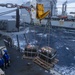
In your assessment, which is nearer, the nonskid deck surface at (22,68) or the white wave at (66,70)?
the nonskid deck surface at (22,68)

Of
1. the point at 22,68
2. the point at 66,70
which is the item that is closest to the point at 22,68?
the point at 22,68

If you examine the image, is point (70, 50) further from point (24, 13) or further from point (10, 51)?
point (24, 13)

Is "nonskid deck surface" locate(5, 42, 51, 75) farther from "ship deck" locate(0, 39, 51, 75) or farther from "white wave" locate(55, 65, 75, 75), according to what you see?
"white wave" locate(55, 65, 75, 75)

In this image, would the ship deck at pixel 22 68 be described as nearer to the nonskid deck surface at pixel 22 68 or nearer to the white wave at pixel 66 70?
the nonskid deck surface at pixel 22 68

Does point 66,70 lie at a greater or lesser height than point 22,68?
lesser

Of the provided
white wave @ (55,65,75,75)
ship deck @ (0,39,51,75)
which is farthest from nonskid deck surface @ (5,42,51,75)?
white wave @ (55,65,75,75)

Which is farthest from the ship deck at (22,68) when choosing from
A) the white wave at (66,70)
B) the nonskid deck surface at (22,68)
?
the white wave at (66,70)

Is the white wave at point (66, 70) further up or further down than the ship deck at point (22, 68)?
further down

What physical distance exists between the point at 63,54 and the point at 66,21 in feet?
202

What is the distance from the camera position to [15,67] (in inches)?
1051

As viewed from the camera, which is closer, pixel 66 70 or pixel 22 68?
pixel 22 68

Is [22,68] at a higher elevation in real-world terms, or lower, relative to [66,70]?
higher

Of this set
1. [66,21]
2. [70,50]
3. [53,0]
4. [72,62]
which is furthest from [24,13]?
[72,62]

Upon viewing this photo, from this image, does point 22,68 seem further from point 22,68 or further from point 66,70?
point 66,70
